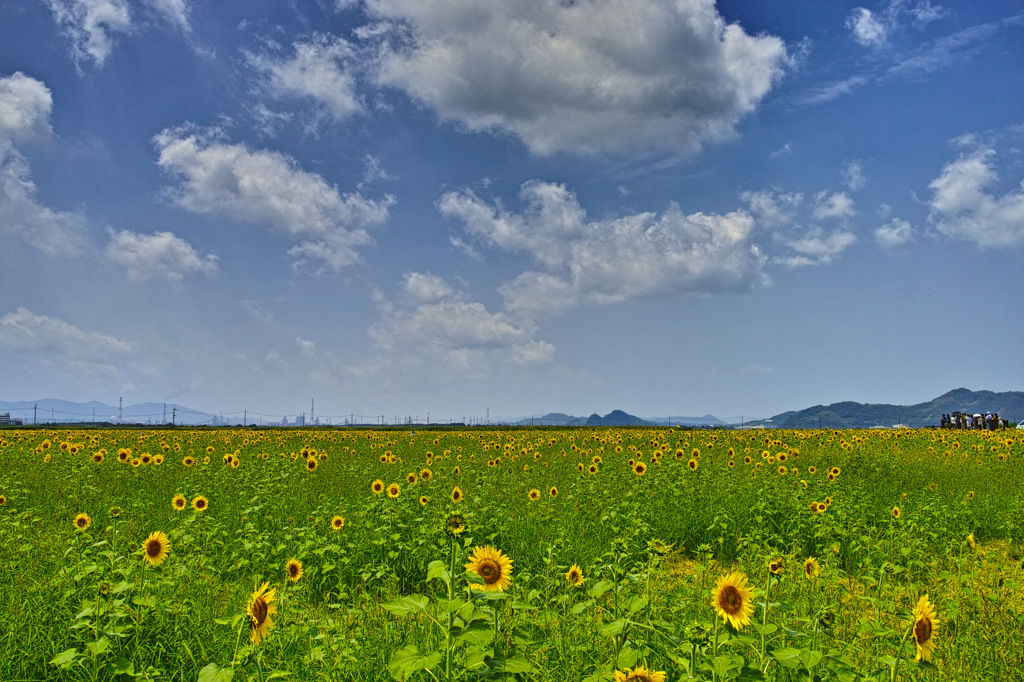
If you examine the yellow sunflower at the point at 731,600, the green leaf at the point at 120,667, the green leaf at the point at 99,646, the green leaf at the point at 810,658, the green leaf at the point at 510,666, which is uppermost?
the yellow sunflower at the point at 731,600

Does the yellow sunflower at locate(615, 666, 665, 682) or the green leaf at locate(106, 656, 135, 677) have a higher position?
the yellow sunflower at locate(615, 666, 665, 682)

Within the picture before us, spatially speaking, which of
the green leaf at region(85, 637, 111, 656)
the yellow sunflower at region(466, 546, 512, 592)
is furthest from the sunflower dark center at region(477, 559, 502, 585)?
the green leaf at region(85, 637, 111, 656)

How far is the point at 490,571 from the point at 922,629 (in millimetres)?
1667

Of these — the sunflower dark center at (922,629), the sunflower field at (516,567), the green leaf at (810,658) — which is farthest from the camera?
the sunflower field at (516,567)

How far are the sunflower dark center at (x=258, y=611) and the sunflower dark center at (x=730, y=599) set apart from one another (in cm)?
188

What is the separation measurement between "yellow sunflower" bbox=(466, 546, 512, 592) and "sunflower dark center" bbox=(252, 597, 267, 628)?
2.91 ft

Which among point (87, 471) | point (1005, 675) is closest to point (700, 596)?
point (1005, 675)

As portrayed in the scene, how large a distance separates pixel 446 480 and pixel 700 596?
4549mm

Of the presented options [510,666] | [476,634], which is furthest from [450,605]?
[510,666]

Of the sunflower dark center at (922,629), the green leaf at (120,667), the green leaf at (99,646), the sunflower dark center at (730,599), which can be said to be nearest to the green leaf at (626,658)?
the sunflower dark center at (730,599)

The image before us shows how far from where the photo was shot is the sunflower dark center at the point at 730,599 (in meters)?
2.62

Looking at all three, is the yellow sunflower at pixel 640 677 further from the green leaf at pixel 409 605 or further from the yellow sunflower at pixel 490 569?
the green leaf at pixel 409 605

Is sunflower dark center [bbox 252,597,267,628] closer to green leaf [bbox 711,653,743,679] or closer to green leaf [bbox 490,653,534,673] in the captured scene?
green leaf [bbox 490,653,534,673]

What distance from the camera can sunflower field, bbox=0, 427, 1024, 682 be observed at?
291 cm
